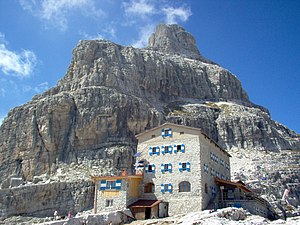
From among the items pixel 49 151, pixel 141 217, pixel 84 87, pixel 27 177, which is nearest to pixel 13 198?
pixel 27 177

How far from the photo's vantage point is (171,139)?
5375 cm

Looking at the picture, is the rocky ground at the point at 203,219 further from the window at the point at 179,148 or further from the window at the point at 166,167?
the window at the point at 179,148

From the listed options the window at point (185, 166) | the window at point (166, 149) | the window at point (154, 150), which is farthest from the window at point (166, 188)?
the window at point (154, 150)

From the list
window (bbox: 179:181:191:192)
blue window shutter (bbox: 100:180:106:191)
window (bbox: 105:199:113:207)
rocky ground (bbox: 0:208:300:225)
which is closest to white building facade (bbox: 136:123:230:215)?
window (bbox: 179:181:191:192)

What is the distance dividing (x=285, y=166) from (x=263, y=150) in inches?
714

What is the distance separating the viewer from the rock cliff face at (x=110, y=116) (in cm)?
10400

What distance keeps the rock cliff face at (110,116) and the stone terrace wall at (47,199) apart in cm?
800

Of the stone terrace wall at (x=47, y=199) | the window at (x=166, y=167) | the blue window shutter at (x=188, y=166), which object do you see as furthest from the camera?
the stone terrace wall at (x=47, y=199)

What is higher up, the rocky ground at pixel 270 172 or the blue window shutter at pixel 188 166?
the rocky ground at pixel 270 172

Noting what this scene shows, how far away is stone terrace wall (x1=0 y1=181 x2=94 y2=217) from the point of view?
8969cm

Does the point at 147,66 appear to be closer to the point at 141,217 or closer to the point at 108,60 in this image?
the point at 108,60

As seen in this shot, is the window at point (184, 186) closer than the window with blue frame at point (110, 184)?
Yes

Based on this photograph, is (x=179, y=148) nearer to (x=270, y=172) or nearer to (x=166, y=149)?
(x=166, y=149)

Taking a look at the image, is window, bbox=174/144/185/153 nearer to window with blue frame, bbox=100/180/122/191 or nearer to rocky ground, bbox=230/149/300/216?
window with blue frame, bbox=100/180/122/191
